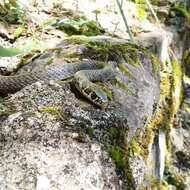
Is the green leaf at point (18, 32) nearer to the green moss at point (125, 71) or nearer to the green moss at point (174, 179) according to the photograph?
the green moss at point (125, 71)

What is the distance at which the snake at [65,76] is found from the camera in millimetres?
3074

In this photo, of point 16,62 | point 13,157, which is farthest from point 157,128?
point 13,157

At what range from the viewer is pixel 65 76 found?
3.37m

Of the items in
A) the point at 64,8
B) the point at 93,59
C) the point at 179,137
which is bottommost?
the point at 179,137

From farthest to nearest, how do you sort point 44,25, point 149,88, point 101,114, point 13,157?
point 44,25, point 149,88, point 101,114, point 13,157

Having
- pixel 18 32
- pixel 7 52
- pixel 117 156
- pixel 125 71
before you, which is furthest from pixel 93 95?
pixel 18 32

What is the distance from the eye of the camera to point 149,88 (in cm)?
400

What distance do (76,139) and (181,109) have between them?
4.71 metres

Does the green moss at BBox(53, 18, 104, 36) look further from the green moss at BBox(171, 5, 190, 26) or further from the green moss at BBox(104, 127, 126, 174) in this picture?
the green moss at BBox(104, 127, 126, 174)

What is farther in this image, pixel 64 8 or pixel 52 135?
pixel 64 8

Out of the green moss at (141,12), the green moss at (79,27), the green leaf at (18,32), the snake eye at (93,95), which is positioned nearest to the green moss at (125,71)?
the snake eye at (93,95)

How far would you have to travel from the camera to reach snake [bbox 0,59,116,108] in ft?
10.1

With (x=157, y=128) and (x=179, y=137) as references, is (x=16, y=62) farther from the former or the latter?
(x=179, y=137)

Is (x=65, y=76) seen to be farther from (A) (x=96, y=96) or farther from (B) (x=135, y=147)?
(B) (x=135, y=147)
